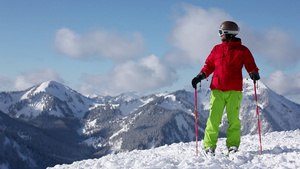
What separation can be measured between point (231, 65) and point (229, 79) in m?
0.45

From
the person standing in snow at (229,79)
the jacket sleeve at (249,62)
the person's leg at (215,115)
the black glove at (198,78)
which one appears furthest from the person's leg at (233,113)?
the black glove at (198,78)

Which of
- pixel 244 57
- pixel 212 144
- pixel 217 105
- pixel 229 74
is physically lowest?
pixel 212 144

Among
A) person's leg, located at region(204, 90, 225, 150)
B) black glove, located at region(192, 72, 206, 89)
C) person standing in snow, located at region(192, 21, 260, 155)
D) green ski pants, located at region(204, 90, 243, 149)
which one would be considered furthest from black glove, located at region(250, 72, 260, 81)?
black glove, located at region(192, 72, 206, 89)

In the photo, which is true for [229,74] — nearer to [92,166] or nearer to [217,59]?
[217,59]

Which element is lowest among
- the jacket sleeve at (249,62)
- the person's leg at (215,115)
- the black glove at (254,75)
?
the person's leg at (215,115)

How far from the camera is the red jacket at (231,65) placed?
9125 mm

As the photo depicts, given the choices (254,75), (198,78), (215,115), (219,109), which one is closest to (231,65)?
(254,75)

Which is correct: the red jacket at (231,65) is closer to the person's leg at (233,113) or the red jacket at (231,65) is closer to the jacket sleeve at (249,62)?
the jacket sleeve at (249,62)

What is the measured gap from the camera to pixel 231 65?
9.19 metres

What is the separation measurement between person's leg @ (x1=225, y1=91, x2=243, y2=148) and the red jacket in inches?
9.2

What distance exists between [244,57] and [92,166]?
5973 mm

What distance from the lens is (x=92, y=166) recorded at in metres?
9.85

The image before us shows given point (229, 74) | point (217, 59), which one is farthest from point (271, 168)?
point (217, 59)

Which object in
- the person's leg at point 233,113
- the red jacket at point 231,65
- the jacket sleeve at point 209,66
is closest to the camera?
the red jacket at point 231,65
